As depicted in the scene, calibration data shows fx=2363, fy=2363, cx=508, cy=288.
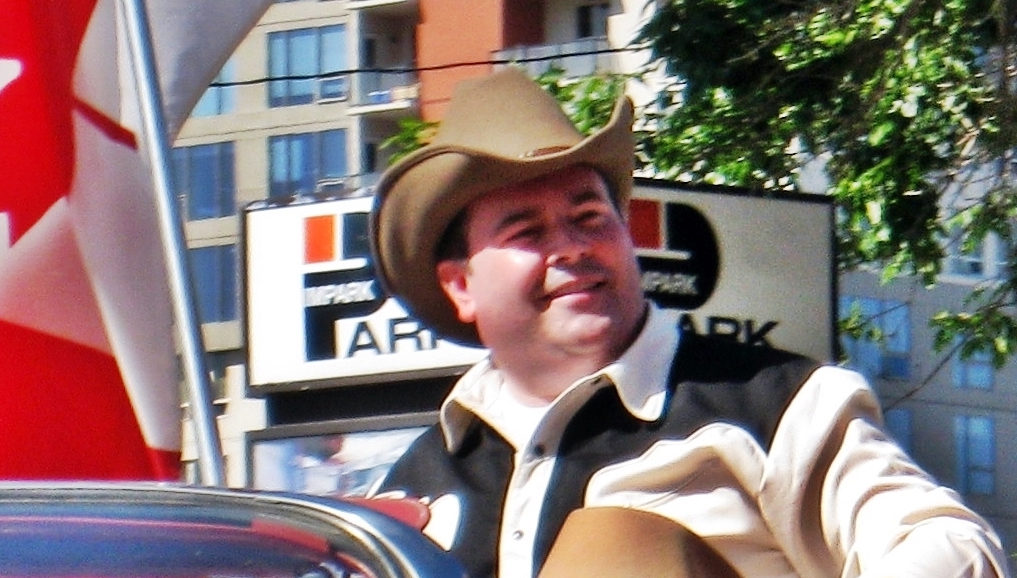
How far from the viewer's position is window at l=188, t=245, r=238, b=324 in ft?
121

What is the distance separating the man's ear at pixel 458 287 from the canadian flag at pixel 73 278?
1.51 metres

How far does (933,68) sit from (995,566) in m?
5.83

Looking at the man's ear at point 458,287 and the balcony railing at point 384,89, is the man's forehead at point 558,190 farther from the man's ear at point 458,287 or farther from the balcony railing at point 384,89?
the balcony railing at point 384,89

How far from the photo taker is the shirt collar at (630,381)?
2.87 metres

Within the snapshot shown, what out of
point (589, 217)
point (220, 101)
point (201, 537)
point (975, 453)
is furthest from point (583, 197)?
point (975, 453)

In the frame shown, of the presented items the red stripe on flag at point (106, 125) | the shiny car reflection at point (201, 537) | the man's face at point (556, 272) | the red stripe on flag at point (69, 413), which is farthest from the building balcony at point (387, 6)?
the shiny car reflection at point (201, 537)

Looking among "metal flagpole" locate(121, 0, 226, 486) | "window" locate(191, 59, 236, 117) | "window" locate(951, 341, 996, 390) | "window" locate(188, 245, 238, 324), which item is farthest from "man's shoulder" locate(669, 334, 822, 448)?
"window" locate(951, 341, 996, 390)

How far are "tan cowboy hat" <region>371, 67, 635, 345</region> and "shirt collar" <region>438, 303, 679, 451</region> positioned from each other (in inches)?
6.3

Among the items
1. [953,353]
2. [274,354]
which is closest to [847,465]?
[953,353]

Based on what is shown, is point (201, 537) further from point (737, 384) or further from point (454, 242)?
point (454, 242)

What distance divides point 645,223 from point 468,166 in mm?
6277

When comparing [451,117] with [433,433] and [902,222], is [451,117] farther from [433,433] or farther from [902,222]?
[902,222]

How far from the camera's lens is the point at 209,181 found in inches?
1507

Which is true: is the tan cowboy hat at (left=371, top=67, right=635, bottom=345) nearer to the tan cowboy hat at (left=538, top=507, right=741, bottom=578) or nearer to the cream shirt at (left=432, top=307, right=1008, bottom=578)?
the cream shirt at (left=432, top=307, right=1008, bottom=578)
